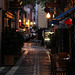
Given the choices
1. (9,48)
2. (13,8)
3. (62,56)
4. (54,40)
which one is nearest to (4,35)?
(9,48)

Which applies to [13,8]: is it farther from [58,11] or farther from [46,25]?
[46,25]

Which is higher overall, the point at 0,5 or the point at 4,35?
the point at 0,5

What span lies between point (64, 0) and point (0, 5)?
36.9 ft

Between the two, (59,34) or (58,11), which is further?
(58,11)

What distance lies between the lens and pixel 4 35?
56.5 feet

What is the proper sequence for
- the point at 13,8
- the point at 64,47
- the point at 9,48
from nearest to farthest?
the point at 9,48, the point at 13,8, the point at 64,47

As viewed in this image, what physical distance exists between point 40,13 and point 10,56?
42.8m

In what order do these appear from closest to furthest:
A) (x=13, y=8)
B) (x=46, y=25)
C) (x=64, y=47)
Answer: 1. (x=13, y=8)
2. (x=64, y=47)
3. (x=46, y=25)

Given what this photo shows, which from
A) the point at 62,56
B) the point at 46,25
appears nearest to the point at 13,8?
the point at 62,56

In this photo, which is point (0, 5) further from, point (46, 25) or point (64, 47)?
point (46, 25)

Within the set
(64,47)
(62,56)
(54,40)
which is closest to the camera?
(62,56)

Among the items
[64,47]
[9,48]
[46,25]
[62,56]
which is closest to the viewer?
[62,56]

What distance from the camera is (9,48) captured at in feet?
55.1

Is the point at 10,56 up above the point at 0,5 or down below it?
below
